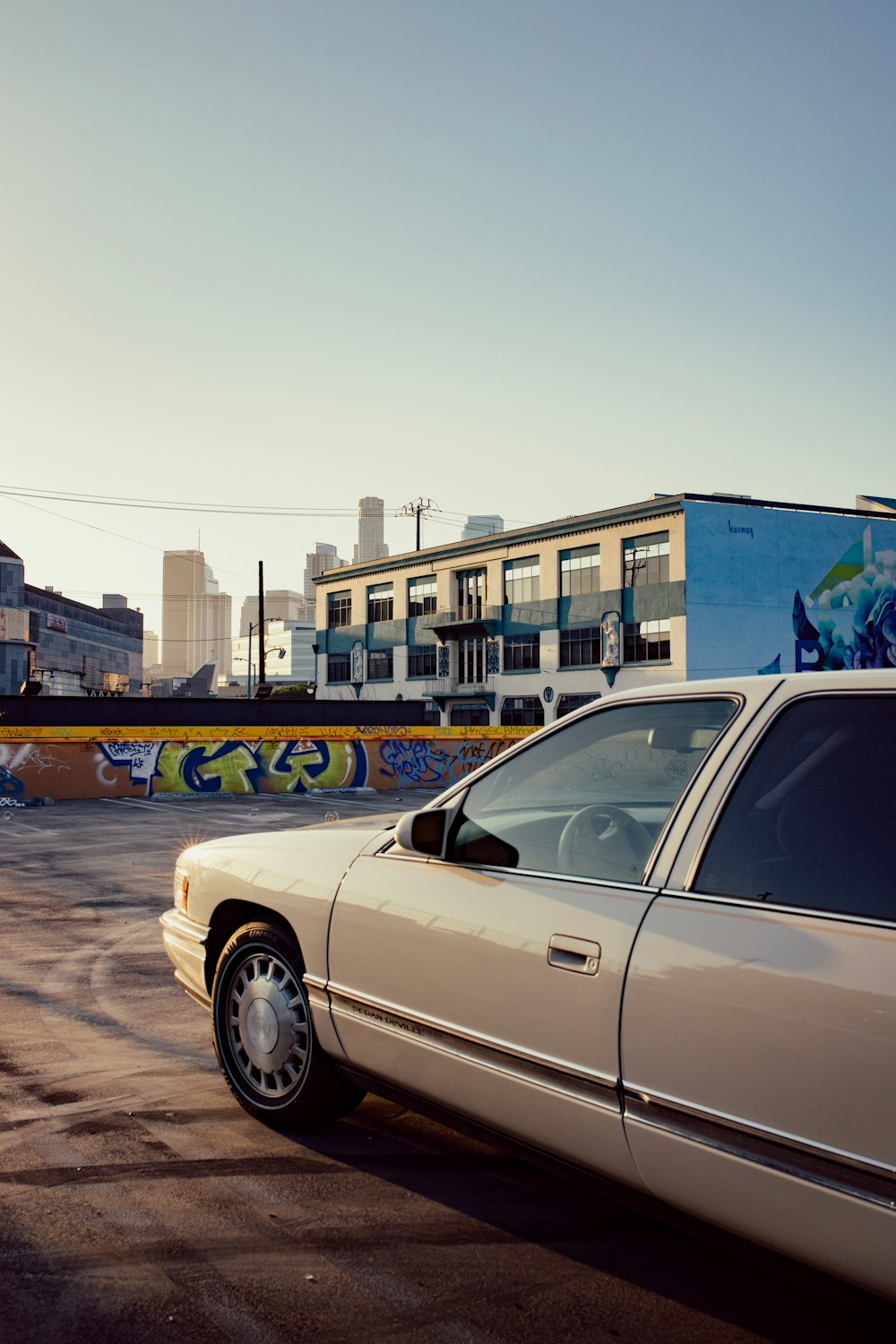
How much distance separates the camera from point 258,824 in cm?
1825

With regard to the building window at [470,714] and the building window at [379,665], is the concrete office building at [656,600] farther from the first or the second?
the building window at [379,665]

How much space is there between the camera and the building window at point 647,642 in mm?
50531

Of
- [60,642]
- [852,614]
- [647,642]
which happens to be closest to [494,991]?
[647,642]

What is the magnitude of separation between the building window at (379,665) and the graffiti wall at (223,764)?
38.5m

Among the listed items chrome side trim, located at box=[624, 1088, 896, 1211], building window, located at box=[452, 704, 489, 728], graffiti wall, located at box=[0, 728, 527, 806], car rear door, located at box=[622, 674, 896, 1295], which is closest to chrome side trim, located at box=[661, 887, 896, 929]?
car rear door, located at box=[622, 674, 896, 1295]

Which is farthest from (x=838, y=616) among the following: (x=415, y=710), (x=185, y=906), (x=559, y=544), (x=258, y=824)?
(x=185, y=906)

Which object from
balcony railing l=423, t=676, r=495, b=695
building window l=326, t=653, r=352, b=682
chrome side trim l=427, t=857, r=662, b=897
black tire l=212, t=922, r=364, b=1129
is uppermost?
building window l=326, t=653, r=352, b=682

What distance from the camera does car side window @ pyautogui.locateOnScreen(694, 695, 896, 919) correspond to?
238cm

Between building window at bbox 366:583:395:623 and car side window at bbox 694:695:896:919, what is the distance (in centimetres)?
6711

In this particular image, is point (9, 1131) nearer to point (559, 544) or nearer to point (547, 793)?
point (547, 793)

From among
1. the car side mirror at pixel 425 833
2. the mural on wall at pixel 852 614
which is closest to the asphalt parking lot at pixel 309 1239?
the car side mirror at pixel 425 833

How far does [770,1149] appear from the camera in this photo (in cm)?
234

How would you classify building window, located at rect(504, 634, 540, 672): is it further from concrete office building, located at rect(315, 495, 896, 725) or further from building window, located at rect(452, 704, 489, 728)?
building window, located at rect(452, 704, 489, 728)

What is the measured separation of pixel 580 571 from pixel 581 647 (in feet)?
13.2
